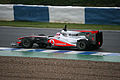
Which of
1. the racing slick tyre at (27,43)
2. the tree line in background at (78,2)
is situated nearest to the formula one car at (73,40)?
the racing slick tyre at (27,43)

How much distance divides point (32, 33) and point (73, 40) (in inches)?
198

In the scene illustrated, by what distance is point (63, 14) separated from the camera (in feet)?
64.4

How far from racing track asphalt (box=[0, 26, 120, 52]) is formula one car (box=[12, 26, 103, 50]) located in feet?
2.26

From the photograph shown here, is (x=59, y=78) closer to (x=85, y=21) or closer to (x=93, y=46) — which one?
(x=93, y=46)

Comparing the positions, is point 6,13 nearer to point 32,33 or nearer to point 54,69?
point 32,33

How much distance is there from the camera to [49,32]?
16859 millimetres

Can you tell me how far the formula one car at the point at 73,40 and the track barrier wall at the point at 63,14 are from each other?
6.54 metres

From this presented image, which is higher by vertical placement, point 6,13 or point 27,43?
point 6,13

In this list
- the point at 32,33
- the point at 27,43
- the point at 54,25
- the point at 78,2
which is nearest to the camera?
the point at 27,43

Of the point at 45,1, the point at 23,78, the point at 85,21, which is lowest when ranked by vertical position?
the point at 23,78

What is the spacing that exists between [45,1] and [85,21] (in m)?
6.70

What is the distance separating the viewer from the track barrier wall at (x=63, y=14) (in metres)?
18.7

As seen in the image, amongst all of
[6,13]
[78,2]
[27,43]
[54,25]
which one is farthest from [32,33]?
[78,2]

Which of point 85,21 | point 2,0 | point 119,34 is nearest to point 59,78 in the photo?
point 119,34
